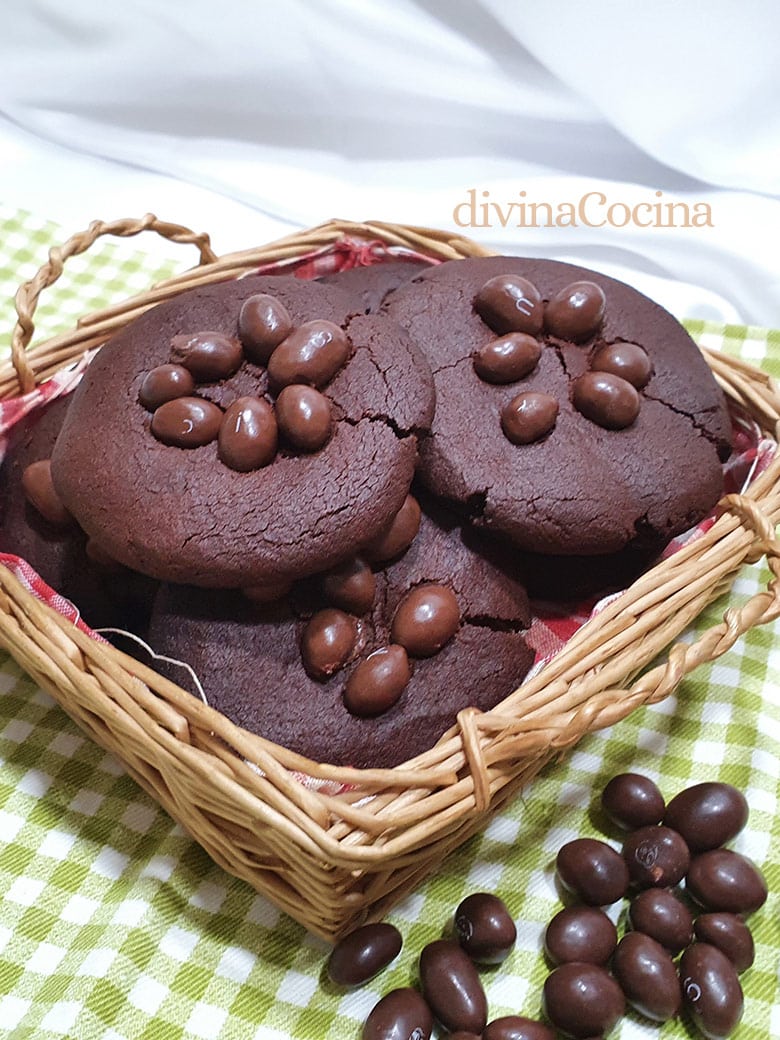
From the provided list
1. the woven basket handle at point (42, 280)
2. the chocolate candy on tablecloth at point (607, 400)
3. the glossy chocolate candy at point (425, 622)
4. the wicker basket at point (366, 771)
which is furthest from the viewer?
the woven basket handle at point (42, 280)

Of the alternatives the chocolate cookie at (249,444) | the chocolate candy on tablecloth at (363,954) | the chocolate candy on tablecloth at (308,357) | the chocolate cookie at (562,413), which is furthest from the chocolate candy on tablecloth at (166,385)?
the chocolate candy on tablecloth at (363,954)

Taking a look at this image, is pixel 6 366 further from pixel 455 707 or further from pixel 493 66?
pixel 493 66

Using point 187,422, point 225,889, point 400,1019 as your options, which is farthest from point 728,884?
point 187,422

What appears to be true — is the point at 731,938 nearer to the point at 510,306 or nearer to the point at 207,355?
the point at 510,306

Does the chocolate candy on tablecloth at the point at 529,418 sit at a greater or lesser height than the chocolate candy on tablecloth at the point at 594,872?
greater

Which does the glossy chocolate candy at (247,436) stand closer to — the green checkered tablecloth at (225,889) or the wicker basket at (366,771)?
the wicker basket at (366,771)

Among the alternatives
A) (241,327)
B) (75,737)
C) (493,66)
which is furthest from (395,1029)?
(493,66)
